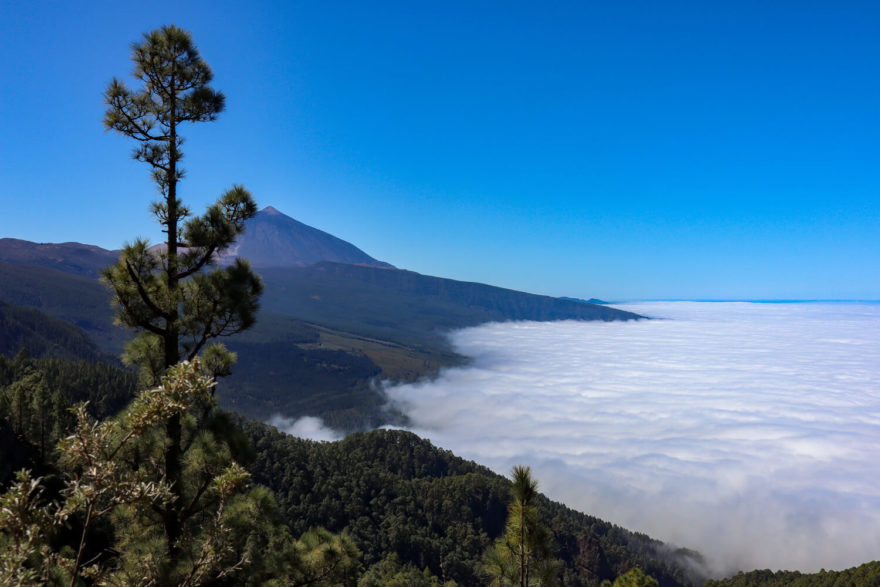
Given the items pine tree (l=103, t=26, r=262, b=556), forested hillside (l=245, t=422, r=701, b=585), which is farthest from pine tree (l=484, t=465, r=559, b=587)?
forested hillside (l=245, t=422, r=701, b=585)

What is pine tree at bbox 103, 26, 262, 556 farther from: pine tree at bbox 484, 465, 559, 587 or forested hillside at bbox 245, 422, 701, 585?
forested hillside at bbox 245, 422, 701, 585

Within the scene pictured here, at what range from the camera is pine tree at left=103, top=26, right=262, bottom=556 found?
27.0ft

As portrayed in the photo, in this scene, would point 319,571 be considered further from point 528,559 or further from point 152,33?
point 152,33

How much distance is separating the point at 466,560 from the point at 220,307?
→ 12048 cm

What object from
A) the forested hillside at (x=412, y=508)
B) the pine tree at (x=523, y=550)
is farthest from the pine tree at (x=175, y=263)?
the forested hillside at (x=412, y=508)

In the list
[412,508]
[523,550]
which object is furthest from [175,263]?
[412,508]

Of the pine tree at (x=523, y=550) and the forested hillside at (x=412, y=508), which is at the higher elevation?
the pine tree at (x=523, y=550)

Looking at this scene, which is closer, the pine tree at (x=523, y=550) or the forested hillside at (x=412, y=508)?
the pine tree at (x=523, y=550)

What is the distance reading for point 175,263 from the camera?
27.9ft

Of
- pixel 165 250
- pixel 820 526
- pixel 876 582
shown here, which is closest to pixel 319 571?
pixel 165 250

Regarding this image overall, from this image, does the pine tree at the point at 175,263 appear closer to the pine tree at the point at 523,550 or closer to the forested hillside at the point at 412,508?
the pine tree at the point at 523,550

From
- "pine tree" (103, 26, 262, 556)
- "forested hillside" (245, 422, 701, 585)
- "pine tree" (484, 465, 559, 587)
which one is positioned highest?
"pine tree" (103, 26, 262, 556)

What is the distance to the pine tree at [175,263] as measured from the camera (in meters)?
8.22

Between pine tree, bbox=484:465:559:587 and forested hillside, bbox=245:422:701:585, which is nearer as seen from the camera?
pine tree, bbox=484:465:559:587
